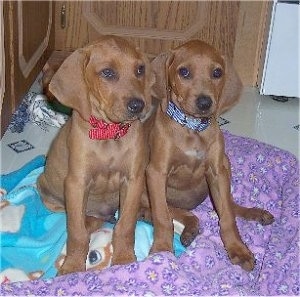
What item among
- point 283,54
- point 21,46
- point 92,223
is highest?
point 21,46

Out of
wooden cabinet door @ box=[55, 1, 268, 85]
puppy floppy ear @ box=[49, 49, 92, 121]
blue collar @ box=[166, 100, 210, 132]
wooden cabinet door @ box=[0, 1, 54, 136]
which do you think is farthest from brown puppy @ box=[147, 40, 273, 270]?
wooden cabinet door @ box=[55, 1, 268, 85]

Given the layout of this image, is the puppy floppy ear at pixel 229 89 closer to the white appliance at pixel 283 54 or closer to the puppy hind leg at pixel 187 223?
the puppy hind leg at pixel 187 223

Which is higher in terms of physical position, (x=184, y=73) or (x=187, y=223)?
(x=184, y=73)

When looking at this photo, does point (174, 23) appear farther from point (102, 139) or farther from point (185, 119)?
point (102, 139)

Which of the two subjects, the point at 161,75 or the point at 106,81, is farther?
the point at 161,75

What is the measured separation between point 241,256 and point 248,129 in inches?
55.0

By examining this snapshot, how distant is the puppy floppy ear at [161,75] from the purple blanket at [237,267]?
0.58 metres

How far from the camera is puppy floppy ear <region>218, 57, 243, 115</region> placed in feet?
7.63

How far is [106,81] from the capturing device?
206cm

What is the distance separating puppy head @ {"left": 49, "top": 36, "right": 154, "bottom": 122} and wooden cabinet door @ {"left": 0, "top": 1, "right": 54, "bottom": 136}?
0.85 meters

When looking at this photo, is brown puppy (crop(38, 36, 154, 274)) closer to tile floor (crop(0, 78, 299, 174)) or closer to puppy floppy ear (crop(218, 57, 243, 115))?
puppy floppy ear (crop(218, 57, 243, 115))

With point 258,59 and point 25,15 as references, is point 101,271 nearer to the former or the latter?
point 25,15

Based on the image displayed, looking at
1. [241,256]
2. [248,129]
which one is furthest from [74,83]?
Result: [248,129]

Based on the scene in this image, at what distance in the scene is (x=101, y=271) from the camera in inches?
80.4
